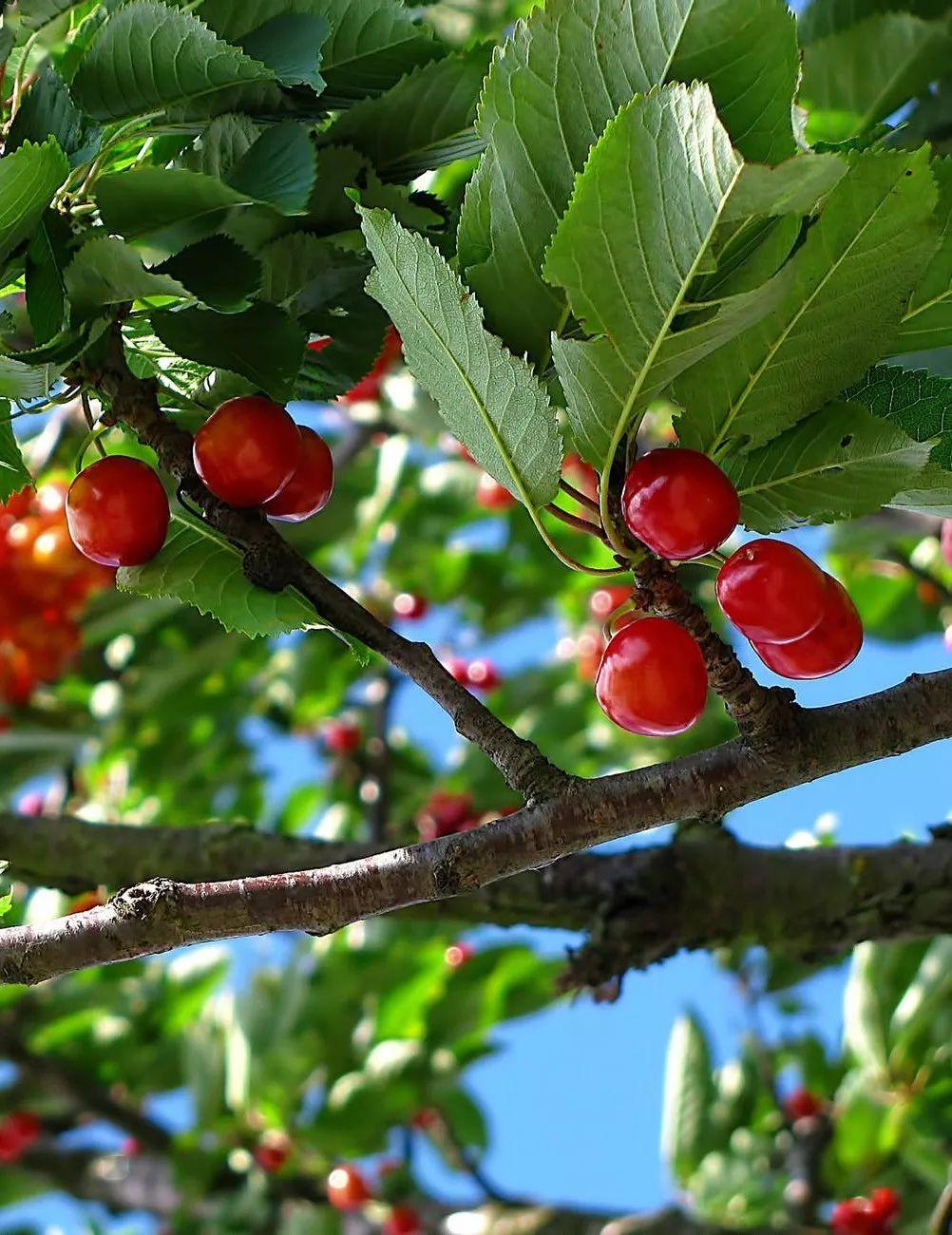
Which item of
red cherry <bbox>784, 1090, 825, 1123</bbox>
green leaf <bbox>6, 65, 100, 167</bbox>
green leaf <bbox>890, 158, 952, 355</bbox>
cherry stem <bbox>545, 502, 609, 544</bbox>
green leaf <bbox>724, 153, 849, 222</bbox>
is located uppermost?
green leaf <bbox>724, 153, 849, 222</bbox>

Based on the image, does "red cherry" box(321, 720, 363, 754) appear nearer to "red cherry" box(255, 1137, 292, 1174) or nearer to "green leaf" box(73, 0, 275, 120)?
"red cherry" box(255, 1137, 292, 1174)

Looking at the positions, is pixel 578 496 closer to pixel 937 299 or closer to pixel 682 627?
pixel 682 627

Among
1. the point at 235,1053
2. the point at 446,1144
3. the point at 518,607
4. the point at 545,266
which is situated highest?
the point at 545,266

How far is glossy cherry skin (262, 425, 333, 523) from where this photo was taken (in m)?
1.49

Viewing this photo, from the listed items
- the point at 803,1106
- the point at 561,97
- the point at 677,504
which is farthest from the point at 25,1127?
the point at 561,97

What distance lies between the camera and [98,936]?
1.19 m

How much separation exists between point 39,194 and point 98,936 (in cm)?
68

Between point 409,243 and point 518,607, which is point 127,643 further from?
point 409,243

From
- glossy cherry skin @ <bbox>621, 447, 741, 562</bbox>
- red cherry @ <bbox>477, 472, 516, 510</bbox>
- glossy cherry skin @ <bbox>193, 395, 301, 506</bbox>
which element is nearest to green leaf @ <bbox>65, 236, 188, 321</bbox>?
glossy cherry skin @ <bbox>193, 395, 301, 506</bbox>

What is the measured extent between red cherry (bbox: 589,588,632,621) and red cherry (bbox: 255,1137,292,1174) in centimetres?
214

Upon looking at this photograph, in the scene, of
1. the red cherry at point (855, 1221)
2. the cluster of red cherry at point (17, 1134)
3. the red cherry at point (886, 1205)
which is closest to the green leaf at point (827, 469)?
the red cherry at point (855, 1221)

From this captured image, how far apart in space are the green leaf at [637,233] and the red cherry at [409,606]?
12.8 feet

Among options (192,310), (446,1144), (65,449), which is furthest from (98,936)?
(446,1144)

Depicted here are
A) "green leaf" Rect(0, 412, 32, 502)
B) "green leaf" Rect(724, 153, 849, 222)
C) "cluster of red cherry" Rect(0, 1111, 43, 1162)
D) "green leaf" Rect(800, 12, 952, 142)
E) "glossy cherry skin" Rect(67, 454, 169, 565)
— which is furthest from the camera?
"cluster of red cherry" Rect(0, 1111, 43, 1162)
